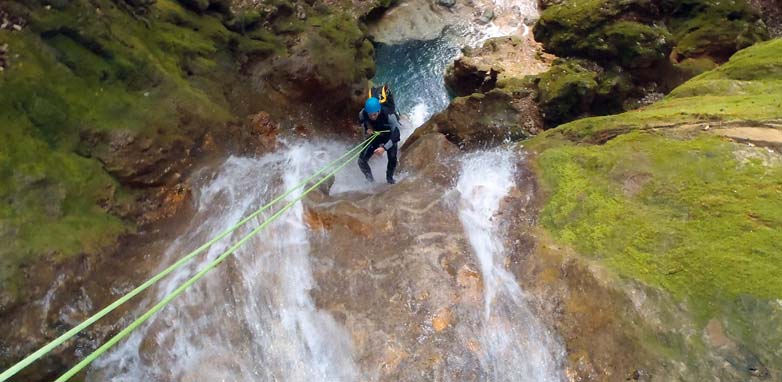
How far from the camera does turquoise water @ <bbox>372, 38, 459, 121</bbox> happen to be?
1838cm

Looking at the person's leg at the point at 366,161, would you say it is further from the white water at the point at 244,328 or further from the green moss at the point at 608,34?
the green moss at the point at 608,34

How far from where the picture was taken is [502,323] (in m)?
6.00

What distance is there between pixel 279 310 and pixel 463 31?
63.3ft

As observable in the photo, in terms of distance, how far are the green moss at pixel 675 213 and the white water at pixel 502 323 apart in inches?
34.0

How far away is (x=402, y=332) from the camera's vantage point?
19.9 feet

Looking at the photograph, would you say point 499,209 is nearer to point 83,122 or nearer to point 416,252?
point 416,252

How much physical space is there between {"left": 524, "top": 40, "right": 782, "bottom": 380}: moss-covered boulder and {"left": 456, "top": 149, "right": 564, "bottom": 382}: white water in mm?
819

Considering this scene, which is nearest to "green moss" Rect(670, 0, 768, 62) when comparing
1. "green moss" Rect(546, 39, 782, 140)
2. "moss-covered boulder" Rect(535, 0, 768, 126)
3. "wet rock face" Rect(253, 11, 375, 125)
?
"moss-covered boulder" Rect(535, 0, 768, 126)

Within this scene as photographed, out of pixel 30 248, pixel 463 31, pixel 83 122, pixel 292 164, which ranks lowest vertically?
pixel 463 31

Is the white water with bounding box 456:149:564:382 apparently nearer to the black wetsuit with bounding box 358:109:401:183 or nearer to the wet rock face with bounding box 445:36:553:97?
the black wetsuit with bounding box 358:109:401:183

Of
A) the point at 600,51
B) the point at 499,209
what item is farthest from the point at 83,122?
the point at 600,51

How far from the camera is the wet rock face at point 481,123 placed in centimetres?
1084

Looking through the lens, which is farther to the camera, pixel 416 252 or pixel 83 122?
pixel 83 122

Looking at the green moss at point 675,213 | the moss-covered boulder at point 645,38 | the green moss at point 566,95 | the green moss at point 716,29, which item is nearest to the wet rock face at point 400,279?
the green moss at point 675,213
